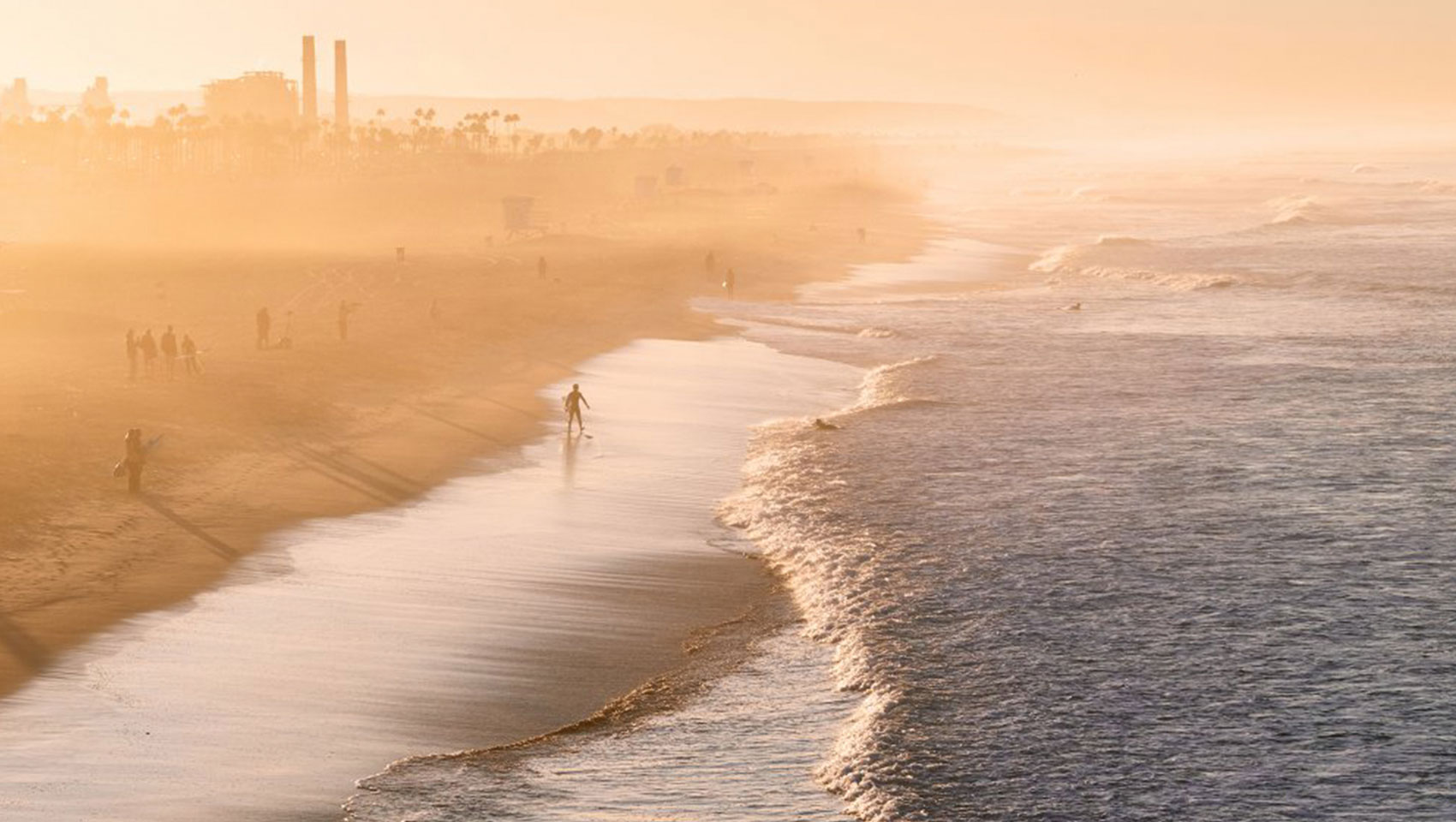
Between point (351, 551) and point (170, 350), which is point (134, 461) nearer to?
point (351, 551)

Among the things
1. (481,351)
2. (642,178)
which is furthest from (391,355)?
(642,178)

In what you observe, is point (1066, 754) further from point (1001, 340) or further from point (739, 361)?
point (1001, 340)

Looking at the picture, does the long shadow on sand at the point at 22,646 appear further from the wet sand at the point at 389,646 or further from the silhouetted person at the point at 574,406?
the silhouetted person at the point at 574,406

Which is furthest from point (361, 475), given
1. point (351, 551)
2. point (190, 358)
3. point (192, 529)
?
point (190, 358)

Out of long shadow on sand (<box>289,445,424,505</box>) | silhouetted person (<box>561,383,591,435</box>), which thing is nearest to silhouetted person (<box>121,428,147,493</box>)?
long shadow on sand (<box>289,445,424,505</box>)

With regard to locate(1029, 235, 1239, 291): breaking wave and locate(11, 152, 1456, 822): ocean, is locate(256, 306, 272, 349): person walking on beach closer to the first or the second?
locate(11, 152, 1456, 822): ocean

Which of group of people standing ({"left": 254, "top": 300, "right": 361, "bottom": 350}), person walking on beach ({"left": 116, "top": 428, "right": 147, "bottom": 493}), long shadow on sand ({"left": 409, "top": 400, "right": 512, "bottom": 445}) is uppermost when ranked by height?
group of people standing ({"left": 254, "top": 300, "right": 361, "bottom": 350})
